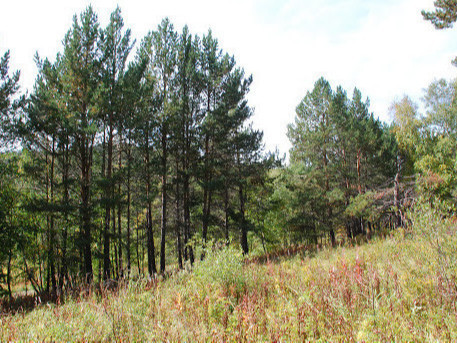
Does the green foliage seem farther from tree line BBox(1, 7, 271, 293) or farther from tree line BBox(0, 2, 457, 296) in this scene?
tree line BBox(1, 7, 271, 293)

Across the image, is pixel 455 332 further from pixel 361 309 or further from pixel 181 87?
pixel 181 87

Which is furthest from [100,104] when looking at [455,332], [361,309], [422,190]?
[422,190]

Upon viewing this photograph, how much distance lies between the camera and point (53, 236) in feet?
43.1

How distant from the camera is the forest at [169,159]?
35.9 ft

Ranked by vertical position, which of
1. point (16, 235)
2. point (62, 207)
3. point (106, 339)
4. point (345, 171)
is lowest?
point (106, 339)

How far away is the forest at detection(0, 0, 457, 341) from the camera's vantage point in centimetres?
1094

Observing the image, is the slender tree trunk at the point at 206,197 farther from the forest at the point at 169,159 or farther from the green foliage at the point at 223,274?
the green foliage at the point at 223,274

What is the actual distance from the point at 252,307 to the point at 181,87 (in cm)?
1366

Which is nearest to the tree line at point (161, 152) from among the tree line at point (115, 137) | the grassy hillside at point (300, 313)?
the tree line at point (115, 137)

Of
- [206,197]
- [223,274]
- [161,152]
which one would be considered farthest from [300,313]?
[161,152]

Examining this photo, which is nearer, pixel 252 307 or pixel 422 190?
pixel 252 307

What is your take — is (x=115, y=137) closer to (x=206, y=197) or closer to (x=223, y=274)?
(x=206, y=197)

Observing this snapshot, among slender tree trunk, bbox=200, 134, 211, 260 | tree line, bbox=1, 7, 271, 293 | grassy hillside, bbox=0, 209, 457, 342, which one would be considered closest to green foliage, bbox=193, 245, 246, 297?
grassy hillside, bbox=0, 209, 457, 342

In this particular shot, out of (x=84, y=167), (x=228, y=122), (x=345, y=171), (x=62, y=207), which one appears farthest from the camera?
(x=345, y=171)
